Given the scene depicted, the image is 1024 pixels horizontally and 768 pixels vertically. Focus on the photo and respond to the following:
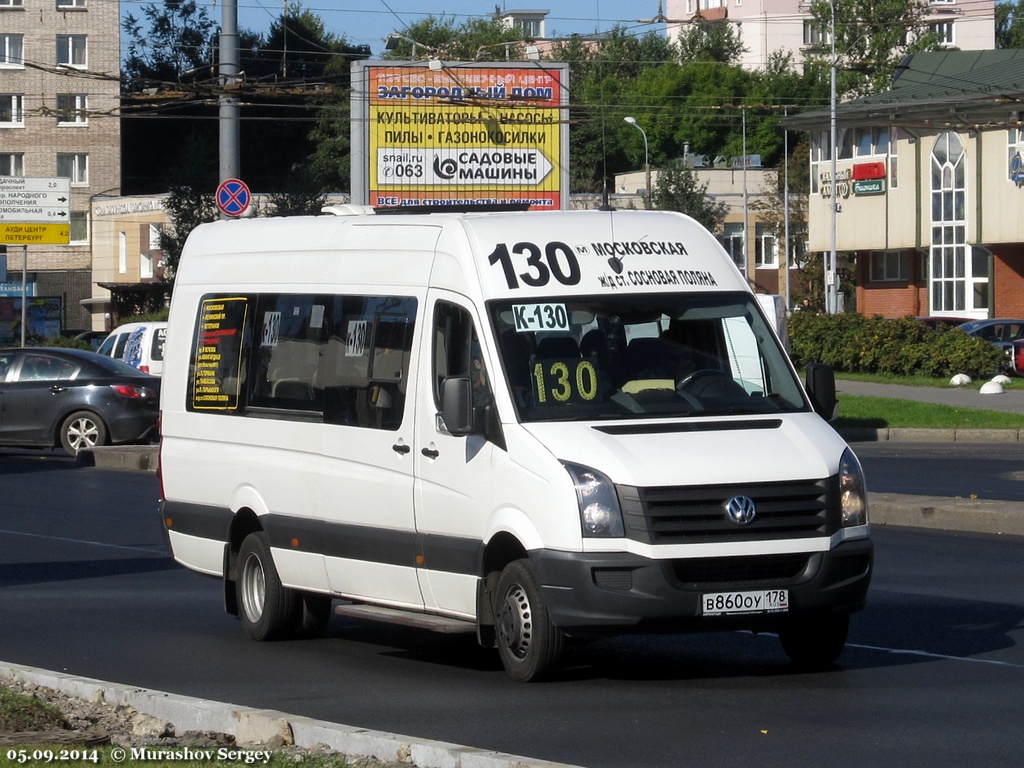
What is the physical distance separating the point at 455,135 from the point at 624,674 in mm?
24673

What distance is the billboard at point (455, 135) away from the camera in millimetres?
32344

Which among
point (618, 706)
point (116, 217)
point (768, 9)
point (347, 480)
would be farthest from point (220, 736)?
point (768, 9)

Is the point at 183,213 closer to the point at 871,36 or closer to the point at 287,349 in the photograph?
the point at 287,349

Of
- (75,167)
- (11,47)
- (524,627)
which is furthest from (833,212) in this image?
(524,627)

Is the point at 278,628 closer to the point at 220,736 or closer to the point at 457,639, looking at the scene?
the point at 457,639

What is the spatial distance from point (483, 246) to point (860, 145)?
56.2 metres

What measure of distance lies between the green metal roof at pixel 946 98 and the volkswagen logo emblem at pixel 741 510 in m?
45.8

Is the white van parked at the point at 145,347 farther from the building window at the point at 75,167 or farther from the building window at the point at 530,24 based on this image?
the building window at the point at 530,24

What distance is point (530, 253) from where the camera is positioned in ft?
28.7

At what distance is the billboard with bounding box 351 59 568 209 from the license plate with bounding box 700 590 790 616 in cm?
2461

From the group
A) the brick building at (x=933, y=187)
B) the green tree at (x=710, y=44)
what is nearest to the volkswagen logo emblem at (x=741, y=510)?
the brick building at (x=933, y=187)

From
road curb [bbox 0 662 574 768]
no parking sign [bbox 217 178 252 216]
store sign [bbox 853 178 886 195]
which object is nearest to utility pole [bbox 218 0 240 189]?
no parking sign [bbox 217 178 252 216]

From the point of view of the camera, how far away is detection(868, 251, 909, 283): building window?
2427 inches

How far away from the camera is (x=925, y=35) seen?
10081cm
